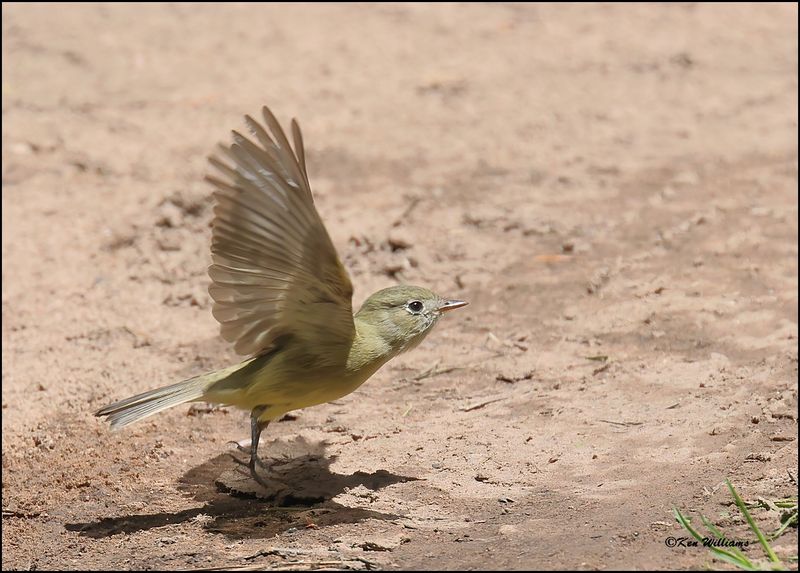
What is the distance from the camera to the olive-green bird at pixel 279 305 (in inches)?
196

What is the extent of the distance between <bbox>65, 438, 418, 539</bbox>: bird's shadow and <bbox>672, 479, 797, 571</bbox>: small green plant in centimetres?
151

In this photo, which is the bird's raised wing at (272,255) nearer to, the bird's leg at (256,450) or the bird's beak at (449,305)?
the bird's leg at (256,450)

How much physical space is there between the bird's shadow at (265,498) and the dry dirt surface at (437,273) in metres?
0.02

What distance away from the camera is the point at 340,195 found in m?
9.66

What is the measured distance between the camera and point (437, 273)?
8.58m

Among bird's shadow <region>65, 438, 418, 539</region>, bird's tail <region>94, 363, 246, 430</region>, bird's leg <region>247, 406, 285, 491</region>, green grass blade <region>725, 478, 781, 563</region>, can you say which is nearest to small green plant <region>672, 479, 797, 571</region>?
green grass blade <region>725, 478, 781, 563</region>

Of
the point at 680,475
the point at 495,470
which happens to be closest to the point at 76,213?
the point at 495,470

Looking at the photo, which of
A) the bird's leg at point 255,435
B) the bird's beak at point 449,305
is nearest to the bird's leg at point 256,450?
the bird's leg at point 255,435

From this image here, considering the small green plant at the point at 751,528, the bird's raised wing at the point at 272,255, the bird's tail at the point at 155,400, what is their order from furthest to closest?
the bird's tail at the point at 155,400, the bird's raised wing at the point at 272,255, the small green plant at the point at 751,528

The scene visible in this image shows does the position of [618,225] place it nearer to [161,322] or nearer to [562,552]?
[161,322]

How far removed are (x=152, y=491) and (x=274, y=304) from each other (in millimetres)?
1325

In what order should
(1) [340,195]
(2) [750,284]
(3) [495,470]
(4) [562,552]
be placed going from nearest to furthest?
(4) [562,552]
(3) [495,470]
(2) [750,284]
(1) [340,195]

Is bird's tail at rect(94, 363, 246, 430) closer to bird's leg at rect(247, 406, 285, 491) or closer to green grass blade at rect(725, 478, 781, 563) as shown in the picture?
bird's leg at rect(247, 406, 285, 491)

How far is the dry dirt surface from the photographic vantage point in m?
5.39
